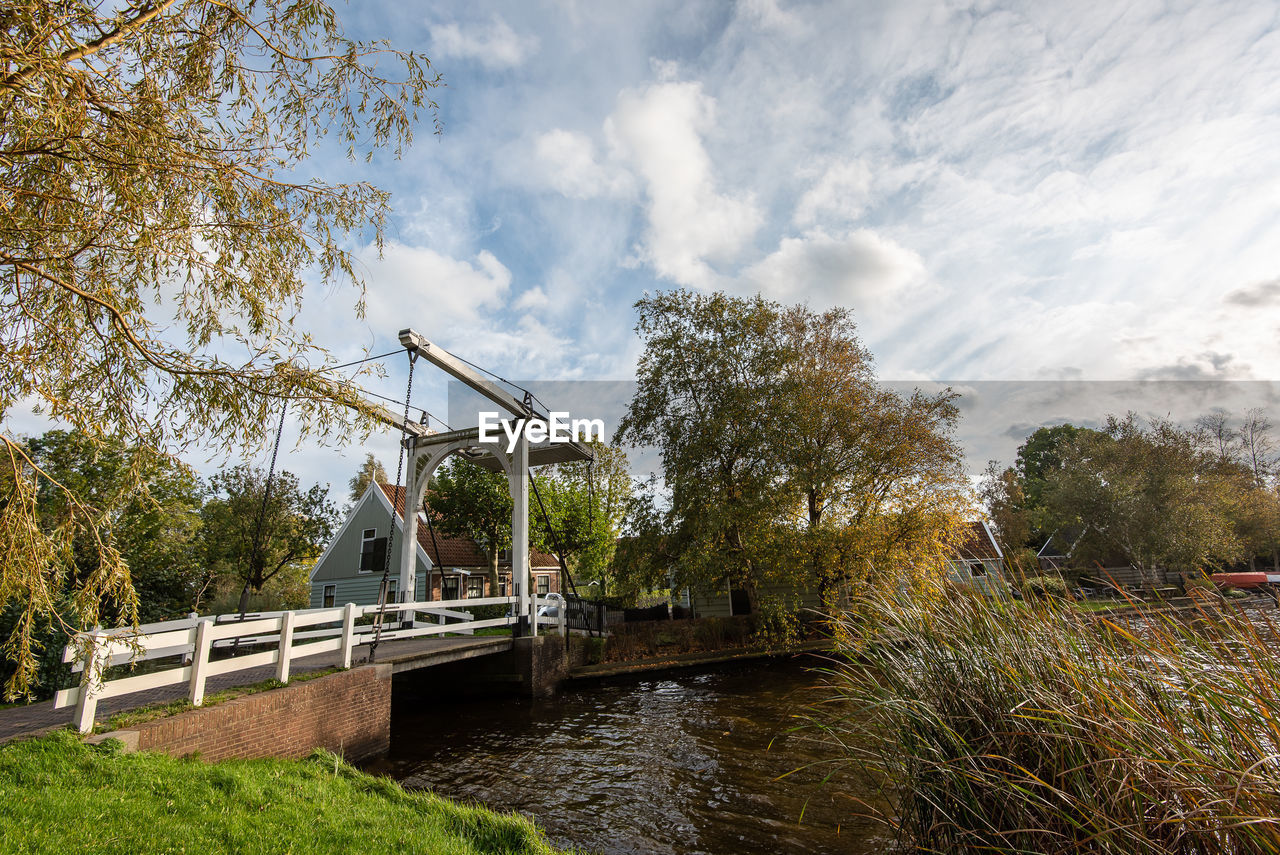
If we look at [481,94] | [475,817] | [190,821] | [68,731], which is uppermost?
[481,94]

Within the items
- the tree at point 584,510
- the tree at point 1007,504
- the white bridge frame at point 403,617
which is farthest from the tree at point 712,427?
the tree at point 1007,504

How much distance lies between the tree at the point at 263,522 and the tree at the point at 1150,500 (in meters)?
34.2

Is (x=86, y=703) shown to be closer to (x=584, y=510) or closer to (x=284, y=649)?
(x=284, y=649)

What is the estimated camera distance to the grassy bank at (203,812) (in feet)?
10.7

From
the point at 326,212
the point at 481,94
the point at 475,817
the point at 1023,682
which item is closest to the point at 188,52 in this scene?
the point at 326,212

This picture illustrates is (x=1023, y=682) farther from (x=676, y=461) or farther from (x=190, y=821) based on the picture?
(x=676, y=461)

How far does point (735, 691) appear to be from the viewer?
12.3 metres

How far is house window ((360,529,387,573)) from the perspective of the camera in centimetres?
2377

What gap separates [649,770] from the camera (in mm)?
7246

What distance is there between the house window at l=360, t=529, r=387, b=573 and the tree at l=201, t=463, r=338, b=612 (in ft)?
6.79

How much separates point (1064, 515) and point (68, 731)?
36594 millimetres

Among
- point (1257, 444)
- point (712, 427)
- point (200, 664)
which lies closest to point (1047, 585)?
point (200, 664)

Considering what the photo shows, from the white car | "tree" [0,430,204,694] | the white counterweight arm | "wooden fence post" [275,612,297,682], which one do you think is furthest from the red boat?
"tree" [0,430,204,694]

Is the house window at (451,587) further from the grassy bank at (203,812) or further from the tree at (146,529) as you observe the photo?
the grassy bank at (203,812)
